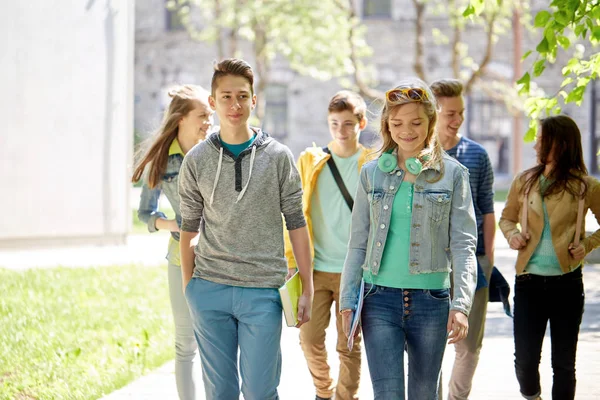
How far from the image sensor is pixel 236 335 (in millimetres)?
4785

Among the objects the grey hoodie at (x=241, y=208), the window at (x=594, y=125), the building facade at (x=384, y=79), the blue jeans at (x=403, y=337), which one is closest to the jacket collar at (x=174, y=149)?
the grey hoodie at (x=241, y=208)

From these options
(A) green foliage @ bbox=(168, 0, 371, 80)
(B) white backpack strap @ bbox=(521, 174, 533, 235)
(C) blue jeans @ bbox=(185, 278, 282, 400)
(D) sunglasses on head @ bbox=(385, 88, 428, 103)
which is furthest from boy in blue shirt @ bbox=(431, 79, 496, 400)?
(A) green foliage @ bbox=(168, 0, 371, 80)

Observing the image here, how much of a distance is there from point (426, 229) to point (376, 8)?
31.8m

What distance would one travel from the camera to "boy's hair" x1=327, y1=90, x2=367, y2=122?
6.23 meters

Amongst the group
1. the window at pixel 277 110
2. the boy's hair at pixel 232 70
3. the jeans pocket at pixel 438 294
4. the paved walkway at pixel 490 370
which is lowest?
the paved walkway at pixel 490 370

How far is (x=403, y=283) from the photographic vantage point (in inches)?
177

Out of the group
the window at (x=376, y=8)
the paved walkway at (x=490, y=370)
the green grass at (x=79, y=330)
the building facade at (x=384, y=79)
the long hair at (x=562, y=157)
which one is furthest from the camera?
the window at (x=376, y=8)

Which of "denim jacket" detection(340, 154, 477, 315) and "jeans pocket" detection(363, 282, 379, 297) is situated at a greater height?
"denim jacket" detection(340, 154, 477, 315)

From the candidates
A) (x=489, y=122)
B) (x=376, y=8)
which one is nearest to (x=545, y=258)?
(x=489, y=122)

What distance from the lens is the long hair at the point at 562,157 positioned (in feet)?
19.1

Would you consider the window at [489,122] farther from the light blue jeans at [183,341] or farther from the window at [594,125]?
the light blue jeans at [183,341]

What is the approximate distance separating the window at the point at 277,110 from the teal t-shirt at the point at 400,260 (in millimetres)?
30945

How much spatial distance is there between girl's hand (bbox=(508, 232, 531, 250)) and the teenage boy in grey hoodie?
1.48 m

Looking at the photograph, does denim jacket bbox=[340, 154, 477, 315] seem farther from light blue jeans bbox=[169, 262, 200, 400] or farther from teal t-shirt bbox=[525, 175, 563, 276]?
light blue jeans bbox=[169, 262, 200, 400]
